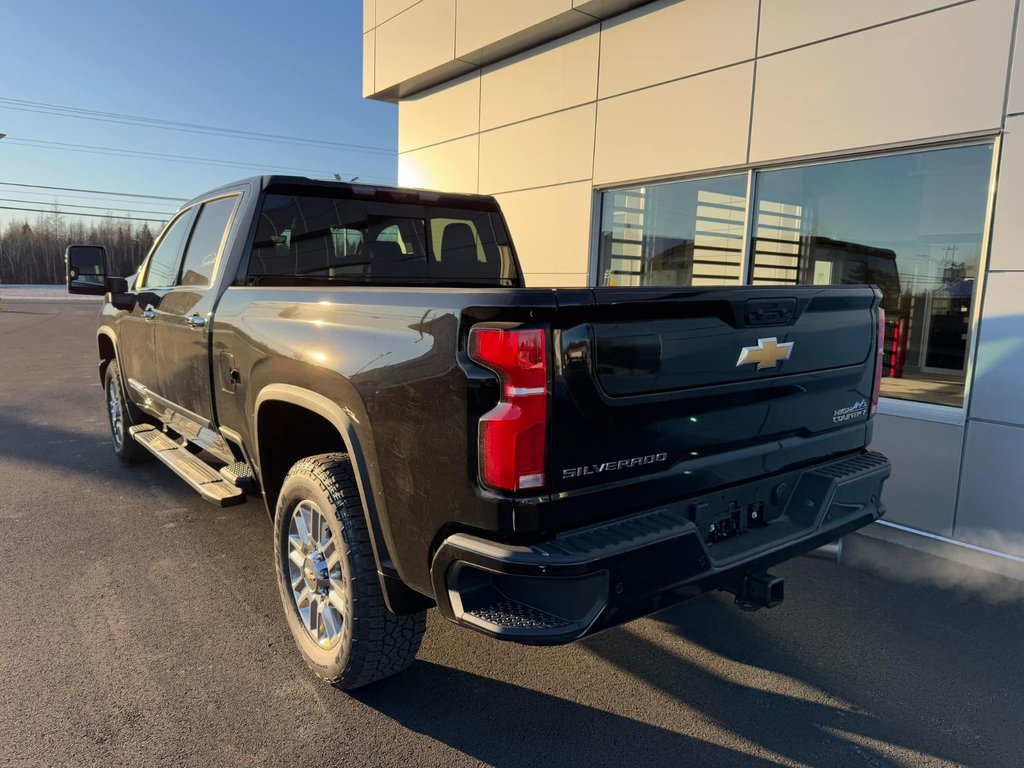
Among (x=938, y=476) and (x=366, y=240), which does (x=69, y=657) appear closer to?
(x=366, y=240)

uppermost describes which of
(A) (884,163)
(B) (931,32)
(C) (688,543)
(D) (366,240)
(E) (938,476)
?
(B) (931,32)

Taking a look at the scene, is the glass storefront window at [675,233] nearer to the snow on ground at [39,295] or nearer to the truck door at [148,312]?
the truck door at [148,312]

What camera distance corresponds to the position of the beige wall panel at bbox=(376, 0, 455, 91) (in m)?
9.15

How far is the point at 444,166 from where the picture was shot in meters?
10.1

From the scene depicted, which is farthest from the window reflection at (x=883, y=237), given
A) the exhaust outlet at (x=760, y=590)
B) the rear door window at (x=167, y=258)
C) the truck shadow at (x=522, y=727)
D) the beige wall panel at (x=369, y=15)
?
the beige wall panel at (x=369, y=15)

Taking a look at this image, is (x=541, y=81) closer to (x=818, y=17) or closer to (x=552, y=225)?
(x=552, y=225)

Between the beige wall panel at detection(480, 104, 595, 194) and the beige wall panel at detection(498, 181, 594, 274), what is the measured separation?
0.14m

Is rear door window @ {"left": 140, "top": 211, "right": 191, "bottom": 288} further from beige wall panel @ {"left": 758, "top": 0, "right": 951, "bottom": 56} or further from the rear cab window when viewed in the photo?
beige wall panel @ {"left": 758, "top": 0, "right": 951, "bottom": 56}

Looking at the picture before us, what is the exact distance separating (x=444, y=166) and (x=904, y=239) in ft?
21.5

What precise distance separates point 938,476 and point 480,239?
3499 mm

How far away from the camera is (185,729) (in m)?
2.61

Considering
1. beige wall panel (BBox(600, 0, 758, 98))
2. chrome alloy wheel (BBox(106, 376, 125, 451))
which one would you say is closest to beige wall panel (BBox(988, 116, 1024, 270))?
beige wall panel (BBox(600, 0, 758, 98))

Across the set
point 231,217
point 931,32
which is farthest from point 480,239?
point 931,32

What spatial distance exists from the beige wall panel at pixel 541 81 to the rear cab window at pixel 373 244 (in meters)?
3.73
